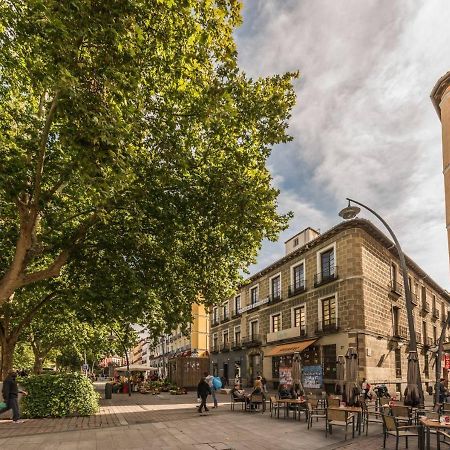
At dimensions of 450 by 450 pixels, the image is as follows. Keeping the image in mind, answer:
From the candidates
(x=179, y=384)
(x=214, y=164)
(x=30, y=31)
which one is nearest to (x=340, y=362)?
(x=214, y=164)

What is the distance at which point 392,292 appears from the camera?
28969 mm

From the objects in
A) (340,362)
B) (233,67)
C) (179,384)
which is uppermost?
(233,67)

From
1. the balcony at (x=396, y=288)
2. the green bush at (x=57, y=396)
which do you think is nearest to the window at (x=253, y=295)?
the balcony at (x=396, y=288)

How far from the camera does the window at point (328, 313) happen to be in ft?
88.7

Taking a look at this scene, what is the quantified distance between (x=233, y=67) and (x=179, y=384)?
25823 millimetres

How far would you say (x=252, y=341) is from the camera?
123ft

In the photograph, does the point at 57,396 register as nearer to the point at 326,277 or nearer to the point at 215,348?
the point at 326,277

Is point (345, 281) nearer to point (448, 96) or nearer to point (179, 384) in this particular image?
point (448, 96)

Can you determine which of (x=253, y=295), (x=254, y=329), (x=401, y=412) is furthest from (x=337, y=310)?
(x=401, y=412)

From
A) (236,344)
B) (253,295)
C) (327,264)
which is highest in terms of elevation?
(327,264)

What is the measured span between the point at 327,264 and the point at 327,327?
4249mm

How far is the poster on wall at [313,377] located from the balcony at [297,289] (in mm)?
6978

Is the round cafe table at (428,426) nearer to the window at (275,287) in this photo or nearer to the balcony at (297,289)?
the balcony at (297,289)

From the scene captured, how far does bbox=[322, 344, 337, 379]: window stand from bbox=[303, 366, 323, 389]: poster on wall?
90.7 inches
